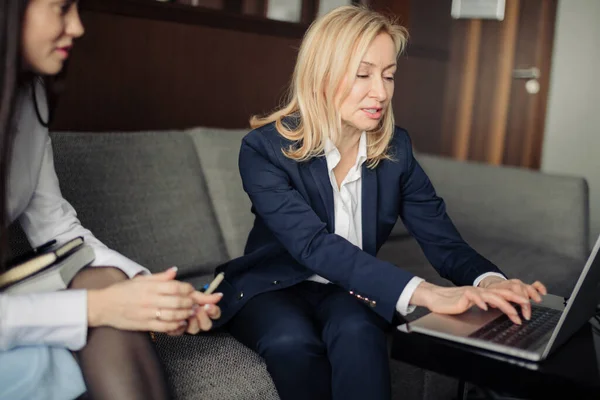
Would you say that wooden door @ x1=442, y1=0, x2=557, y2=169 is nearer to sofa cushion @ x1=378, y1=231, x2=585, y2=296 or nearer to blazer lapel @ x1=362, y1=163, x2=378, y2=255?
sofa cushion @ x1=378, y1=231, x2=585, y2=296

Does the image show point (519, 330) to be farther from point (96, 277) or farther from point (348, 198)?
point (96, 277)

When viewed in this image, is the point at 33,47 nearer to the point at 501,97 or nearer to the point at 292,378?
the point at 292,378

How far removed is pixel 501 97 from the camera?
172 inches

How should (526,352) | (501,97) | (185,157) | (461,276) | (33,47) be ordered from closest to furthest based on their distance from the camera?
(526,352) < (33,47) < (461,276) < (185,157) < (501,97)

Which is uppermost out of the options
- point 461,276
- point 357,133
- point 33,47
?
point 33,47

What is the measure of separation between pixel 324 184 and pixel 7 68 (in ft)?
2.50

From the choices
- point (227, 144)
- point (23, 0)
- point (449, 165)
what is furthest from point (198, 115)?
point (23, 0)

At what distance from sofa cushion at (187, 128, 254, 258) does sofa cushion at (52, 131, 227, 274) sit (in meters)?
0.03

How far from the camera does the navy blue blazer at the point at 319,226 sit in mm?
1435

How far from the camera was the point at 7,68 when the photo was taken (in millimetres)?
1039

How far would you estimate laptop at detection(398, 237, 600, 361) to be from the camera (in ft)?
3.34

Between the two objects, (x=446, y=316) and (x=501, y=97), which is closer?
(x=446, y=316)

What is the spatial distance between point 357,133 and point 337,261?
42cm

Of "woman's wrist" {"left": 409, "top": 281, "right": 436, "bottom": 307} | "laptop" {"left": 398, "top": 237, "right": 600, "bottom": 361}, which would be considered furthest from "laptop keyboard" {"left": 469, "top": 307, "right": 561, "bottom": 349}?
"woman's wrist" {"left": 409, "top": 281, "right": 436, "bottom": 307}
